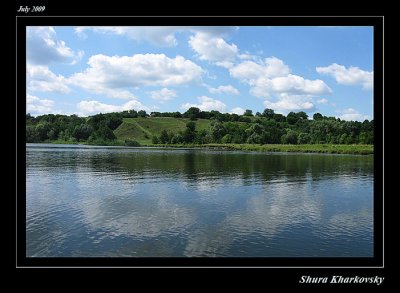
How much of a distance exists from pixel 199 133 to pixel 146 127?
2978 cm

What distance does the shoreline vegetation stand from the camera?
15050cm

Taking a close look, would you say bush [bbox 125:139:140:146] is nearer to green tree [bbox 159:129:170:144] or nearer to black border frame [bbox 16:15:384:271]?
green tree [bbox 159:129:170:144]

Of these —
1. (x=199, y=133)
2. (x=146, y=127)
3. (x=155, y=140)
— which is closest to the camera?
(x=155, y=140)

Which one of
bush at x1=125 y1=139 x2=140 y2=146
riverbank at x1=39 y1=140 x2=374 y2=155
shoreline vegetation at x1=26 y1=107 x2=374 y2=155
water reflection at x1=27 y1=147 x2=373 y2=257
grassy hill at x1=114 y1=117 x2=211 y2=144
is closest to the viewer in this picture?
water reflection at x1=27 y1=147 x2=373 y2=257

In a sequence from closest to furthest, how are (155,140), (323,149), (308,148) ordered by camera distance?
(323,149)
(308,148)
(155,140)

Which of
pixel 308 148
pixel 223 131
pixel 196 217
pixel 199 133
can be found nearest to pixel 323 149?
pixel 308 148

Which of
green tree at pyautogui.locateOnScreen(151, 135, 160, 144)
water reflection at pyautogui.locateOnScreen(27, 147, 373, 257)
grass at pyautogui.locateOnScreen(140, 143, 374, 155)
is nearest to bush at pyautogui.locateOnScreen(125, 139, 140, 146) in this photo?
green tree at pyautogui.locateOnScreen(151, 135, 160, 144)

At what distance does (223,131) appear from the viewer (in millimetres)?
176500

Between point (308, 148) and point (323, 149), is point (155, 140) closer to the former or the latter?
point (308, 148)
